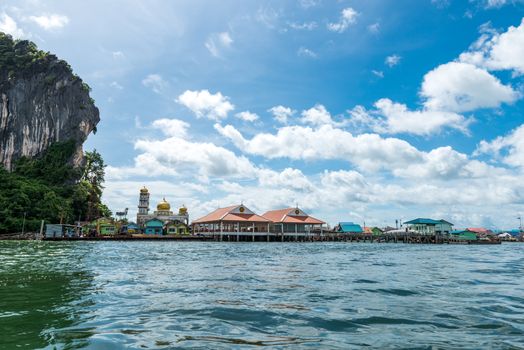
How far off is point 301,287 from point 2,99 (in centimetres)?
8808

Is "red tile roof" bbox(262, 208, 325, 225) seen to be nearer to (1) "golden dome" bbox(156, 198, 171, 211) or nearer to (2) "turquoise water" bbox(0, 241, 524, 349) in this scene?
(1) "golden dome" bbox(156, 198, 171, 211)

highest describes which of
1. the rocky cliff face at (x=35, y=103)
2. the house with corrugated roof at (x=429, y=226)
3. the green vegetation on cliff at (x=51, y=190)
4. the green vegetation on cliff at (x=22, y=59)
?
the green vegetation on cliff at (x=22, y=59)

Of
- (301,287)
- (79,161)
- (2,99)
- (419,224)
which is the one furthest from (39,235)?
(419,224)

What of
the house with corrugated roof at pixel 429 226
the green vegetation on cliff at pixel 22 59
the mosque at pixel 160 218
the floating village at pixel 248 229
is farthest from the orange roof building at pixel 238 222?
the green vegetation on cliff at pixel 22 59

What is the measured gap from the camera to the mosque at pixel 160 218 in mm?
75312

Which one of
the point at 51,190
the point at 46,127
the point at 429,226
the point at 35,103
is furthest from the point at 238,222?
the point at 35,103

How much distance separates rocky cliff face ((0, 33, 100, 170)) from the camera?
75.6 m

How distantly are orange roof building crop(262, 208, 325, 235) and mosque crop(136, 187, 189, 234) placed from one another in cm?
2005

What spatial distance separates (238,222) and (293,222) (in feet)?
39.0

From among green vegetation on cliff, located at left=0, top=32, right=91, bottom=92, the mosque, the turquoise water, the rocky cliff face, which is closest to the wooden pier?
the mosque

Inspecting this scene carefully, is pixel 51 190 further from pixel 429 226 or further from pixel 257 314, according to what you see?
pixel 429 226

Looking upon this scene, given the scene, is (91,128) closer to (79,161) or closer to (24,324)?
(79,161)

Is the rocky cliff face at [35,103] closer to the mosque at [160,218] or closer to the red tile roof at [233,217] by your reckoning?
the mosque at [160,218]

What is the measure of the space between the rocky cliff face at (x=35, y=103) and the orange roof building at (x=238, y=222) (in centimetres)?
3423
